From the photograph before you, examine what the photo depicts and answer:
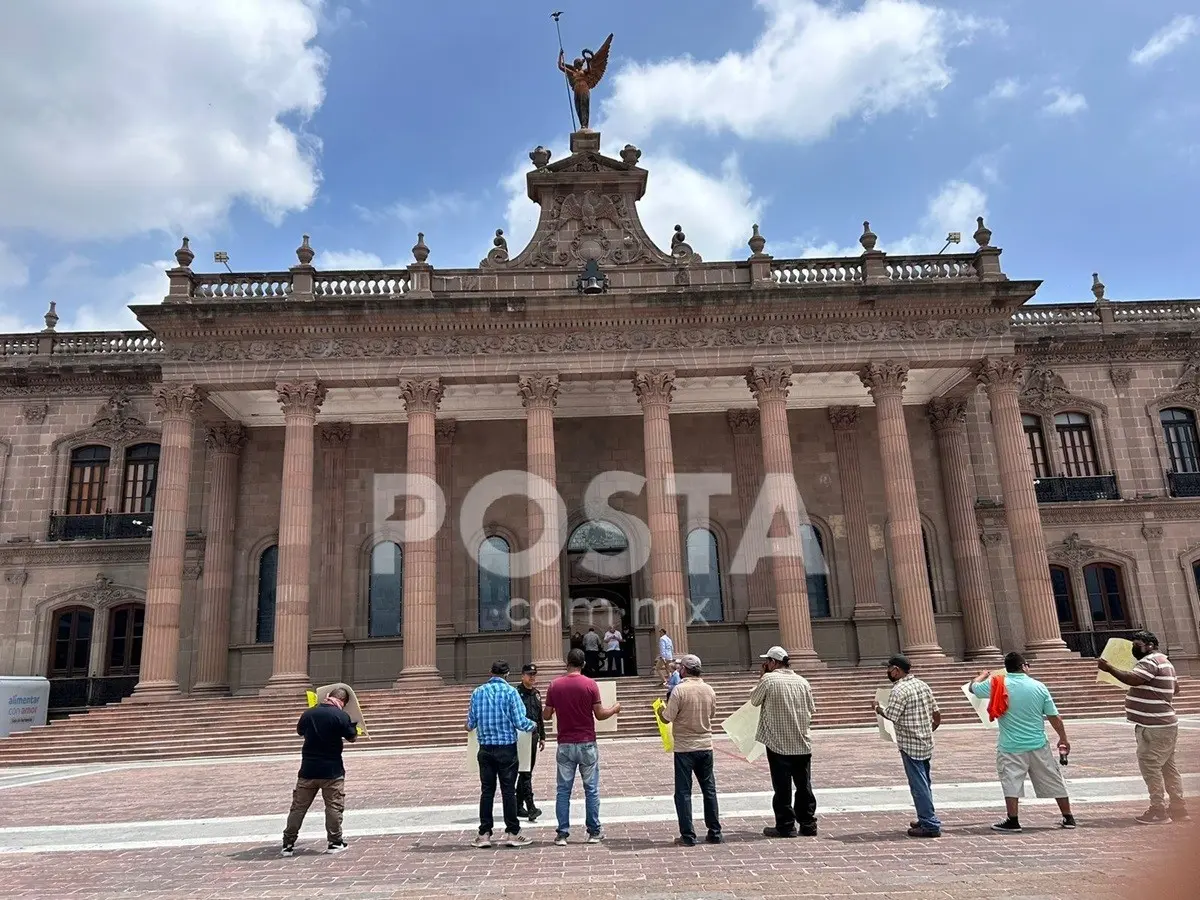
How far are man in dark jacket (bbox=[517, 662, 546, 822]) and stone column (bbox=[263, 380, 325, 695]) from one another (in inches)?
541

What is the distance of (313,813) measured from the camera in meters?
11.1

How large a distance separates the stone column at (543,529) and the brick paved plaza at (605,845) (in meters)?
8.92

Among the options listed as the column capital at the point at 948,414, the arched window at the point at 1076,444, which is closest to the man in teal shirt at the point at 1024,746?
the column capital at the point at 948,414

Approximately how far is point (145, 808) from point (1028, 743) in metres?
11.2

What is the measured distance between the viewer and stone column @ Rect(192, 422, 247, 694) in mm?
26312

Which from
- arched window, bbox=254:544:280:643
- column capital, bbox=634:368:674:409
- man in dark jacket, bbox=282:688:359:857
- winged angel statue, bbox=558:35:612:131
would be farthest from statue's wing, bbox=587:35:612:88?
man in dark jacket, bbox=282:688:359:857

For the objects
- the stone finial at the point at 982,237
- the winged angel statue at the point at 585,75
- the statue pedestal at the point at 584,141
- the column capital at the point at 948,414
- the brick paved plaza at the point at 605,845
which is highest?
the winged angel statue at the point at 585,75

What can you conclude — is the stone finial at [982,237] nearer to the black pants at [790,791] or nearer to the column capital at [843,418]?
the column capital at [843,418]

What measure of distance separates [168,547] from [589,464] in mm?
12758

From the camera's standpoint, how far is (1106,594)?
29.0 metres

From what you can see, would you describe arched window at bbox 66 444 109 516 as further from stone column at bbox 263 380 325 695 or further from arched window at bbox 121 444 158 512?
stone column at bbox 263 380 325 695

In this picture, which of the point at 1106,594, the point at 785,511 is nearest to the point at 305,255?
the point at 785,511

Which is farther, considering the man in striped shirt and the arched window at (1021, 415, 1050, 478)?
the arched window at (1021, 415, 1050, 478)

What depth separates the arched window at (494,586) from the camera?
91.4ft
